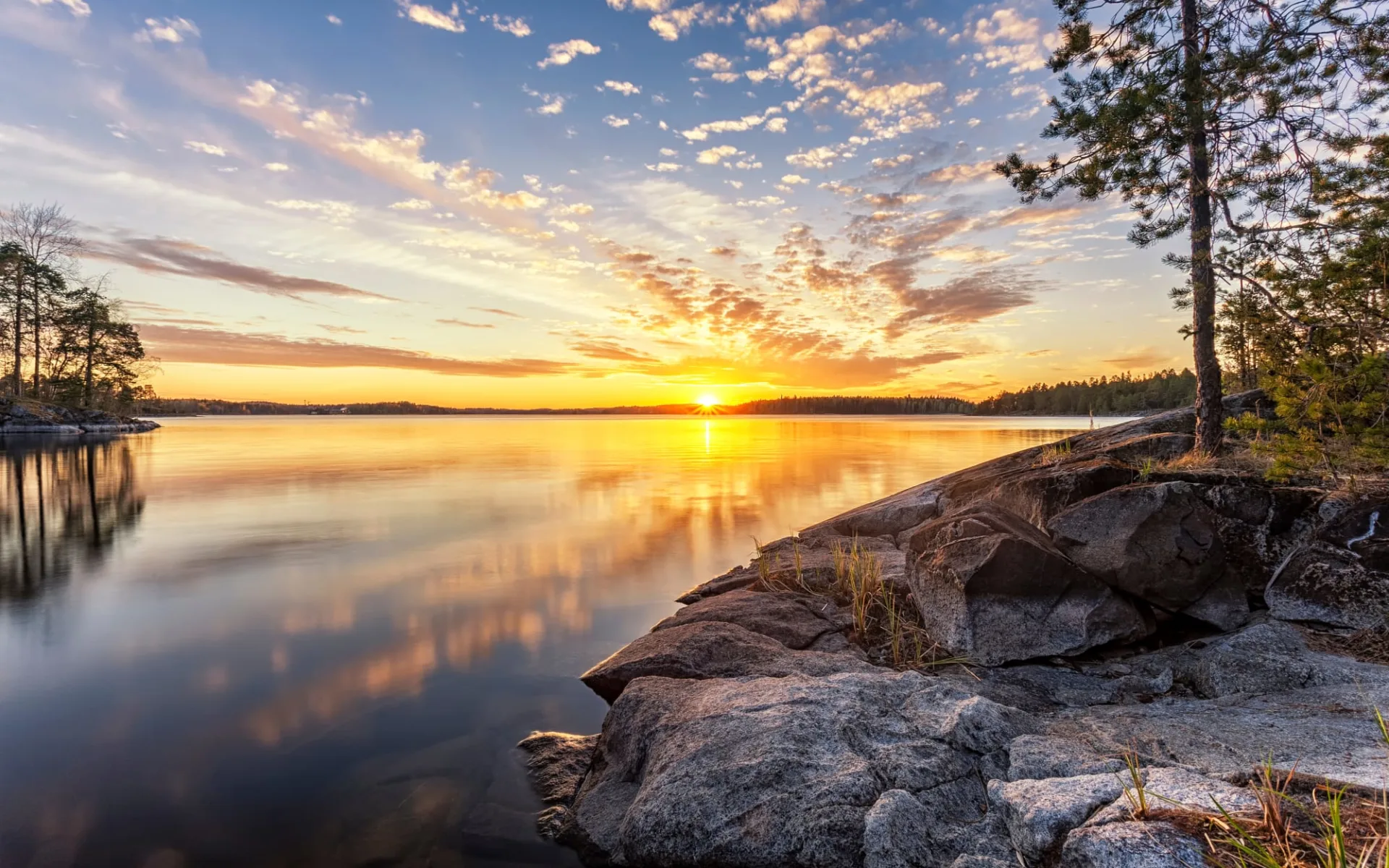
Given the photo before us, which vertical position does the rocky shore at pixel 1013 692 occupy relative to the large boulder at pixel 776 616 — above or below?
above

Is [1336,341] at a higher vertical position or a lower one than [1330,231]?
lower

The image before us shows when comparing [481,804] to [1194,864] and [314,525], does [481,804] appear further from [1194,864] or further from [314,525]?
[314,525]

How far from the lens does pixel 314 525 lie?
54.1ft

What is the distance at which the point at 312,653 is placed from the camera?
26.7 ft

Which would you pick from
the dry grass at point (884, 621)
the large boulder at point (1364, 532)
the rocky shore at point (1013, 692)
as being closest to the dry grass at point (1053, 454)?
the rocky shore at point (1013, 692)

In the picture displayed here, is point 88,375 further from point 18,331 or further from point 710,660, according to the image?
point 710,660

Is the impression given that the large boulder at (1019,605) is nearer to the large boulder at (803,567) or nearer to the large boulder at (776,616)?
the large boulder at (776,616)

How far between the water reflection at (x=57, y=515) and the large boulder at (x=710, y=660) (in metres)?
11.0

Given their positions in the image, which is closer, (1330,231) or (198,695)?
(198,695)

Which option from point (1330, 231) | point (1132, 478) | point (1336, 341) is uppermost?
point (1330, 231)

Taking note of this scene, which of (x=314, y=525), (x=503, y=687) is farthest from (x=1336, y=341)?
(x=314, y=525)

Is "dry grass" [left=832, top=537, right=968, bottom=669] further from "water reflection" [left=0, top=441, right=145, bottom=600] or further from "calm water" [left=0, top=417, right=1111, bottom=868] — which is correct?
"water reflection" [left=0, top=441, right=145, bottom=600]

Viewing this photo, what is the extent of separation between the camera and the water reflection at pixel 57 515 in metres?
12.0

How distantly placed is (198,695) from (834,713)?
721 centimetres
